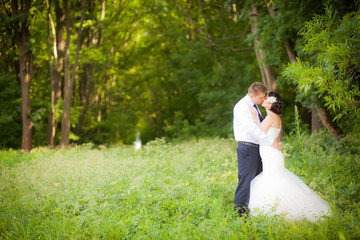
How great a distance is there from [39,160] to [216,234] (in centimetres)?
804

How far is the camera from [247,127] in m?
5.58

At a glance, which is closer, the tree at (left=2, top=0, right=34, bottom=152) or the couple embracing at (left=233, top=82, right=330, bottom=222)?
the couple embracing at (left=233, top=82, right=330, bottom=222)

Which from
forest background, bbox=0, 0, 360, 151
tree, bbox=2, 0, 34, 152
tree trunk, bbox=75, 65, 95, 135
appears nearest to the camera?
forest background, bbox=0, 0, 360, 151

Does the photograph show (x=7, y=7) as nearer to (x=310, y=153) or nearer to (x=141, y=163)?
(x=141, y=163)

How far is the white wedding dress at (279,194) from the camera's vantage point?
525 centimetres

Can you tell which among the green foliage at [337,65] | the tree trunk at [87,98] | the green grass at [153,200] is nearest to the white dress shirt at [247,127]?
the green foliage at [337,65]

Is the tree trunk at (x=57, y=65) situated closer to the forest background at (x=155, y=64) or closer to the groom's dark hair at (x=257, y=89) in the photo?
the forest background at (x=155, y=64)

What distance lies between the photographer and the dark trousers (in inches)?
223

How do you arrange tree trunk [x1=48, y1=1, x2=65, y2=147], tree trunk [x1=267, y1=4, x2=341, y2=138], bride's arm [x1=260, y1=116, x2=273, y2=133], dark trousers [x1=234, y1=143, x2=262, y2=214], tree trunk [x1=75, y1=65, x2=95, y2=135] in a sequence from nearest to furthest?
dark trousers [x1=234, y1=143, x2=262, y2=214] → bride's arm [x1=260, y1=116, x2=273, y2=133] → tree trunk [x1=267, y1=4, x2=341, y2=138] → tree trunk [x1=48, y1=1, x2=65, y2=147] → tree trunk [x1=75, y1=65, x2=95, y2=135]

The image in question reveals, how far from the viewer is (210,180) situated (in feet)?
24.8

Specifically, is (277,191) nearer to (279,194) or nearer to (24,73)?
(279,194)

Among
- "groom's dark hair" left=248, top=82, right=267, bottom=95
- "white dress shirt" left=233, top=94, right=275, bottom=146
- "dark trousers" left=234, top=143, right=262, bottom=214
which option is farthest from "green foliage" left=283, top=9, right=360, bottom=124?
"dark trousers" left=234, top=143, right=262, bottom=214

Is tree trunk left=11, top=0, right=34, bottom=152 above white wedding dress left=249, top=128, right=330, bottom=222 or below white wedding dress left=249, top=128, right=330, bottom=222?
above

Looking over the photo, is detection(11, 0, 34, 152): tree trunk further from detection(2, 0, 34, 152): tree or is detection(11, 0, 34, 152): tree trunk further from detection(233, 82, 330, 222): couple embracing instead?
detection(233, 82, 330, 222): couple embracing
